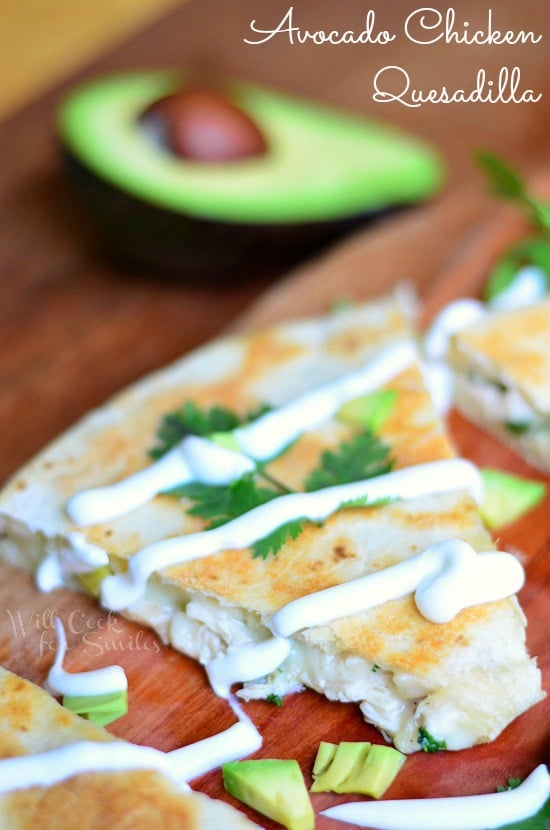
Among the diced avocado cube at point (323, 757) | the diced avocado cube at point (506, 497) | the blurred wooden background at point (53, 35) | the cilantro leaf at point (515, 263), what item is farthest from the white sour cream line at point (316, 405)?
the blurred wooden background at point (53, 35)

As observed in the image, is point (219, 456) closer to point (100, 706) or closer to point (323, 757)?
point (100, 706)

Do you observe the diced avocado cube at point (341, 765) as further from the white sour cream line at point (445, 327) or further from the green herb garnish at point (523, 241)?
the green herb garnish at point (523, 241)

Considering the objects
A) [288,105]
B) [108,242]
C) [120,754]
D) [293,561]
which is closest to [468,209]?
[288,105]

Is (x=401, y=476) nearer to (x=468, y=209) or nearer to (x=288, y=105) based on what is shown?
(x=468, y=209)

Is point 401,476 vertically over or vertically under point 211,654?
over

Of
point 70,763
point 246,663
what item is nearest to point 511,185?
point 246,663

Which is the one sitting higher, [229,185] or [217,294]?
[229,185]
